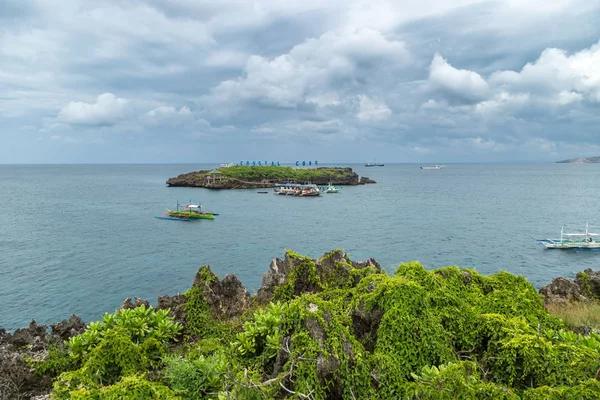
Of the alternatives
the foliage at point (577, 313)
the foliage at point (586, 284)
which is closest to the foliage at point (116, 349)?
the foliage at point (577, 313)

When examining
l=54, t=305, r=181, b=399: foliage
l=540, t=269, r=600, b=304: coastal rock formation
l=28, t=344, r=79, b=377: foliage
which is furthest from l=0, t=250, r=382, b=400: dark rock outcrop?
l=540, t=269, r=600, b=304: coastal rock formation

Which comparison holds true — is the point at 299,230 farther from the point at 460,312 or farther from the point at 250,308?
the point at 460,312

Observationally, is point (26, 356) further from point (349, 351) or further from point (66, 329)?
point (349, 351)

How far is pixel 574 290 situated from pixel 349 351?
13264mm

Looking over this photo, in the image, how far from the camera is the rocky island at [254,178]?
133500 mm

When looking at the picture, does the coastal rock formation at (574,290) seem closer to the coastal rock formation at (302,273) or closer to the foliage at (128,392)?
the coastal rock formation at (302,273)

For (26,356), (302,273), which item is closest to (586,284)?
(302,273)

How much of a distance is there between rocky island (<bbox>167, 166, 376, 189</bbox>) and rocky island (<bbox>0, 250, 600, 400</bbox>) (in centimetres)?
12030

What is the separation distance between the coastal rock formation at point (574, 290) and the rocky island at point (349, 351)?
5106mm

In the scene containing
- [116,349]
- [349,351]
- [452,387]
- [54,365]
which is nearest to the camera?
[452,387]

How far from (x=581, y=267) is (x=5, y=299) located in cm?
5032

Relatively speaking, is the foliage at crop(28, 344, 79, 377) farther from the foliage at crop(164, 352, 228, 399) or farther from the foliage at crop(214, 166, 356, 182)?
the foliage at crop(214, 166, 356, 182)

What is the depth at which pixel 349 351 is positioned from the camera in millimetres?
7004

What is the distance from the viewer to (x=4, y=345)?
34.5 ft
